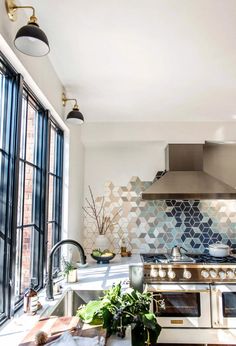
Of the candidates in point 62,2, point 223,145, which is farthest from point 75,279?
point 223,145

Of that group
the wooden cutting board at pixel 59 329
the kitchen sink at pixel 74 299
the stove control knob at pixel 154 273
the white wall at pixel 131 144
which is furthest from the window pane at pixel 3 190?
the white wall at pixel 131 144

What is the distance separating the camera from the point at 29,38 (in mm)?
1239

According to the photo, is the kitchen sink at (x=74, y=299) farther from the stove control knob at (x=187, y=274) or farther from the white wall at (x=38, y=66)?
the white wall at (x=38, y=66)

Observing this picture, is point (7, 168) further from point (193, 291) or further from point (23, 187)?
point (193, 291)

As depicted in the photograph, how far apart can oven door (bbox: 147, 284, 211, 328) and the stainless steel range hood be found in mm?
956

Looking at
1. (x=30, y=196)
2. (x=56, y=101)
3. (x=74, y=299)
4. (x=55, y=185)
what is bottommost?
(x=74, y=299)

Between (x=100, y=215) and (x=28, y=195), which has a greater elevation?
(x=28, y=195)

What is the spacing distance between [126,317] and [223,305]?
1.66 m

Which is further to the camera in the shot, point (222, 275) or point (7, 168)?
point (222, 275)

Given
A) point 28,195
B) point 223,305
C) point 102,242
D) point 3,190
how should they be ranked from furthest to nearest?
1. point 102,242
2. point 223,305
3. point 28,195
4. point 3,190

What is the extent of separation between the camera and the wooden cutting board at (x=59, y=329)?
1.28m

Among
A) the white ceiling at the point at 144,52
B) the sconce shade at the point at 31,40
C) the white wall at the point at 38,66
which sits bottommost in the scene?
the sconce shade at the point at 31,40

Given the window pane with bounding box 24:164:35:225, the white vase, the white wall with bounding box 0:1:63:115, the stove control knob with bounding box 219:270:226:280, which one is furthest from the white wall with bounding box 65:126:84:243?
the stove control knob with bounding box 219:270:226:280

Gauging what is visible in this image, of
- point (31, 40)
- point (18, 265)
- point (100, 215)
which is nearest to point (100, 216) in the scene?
point (100, 215)
